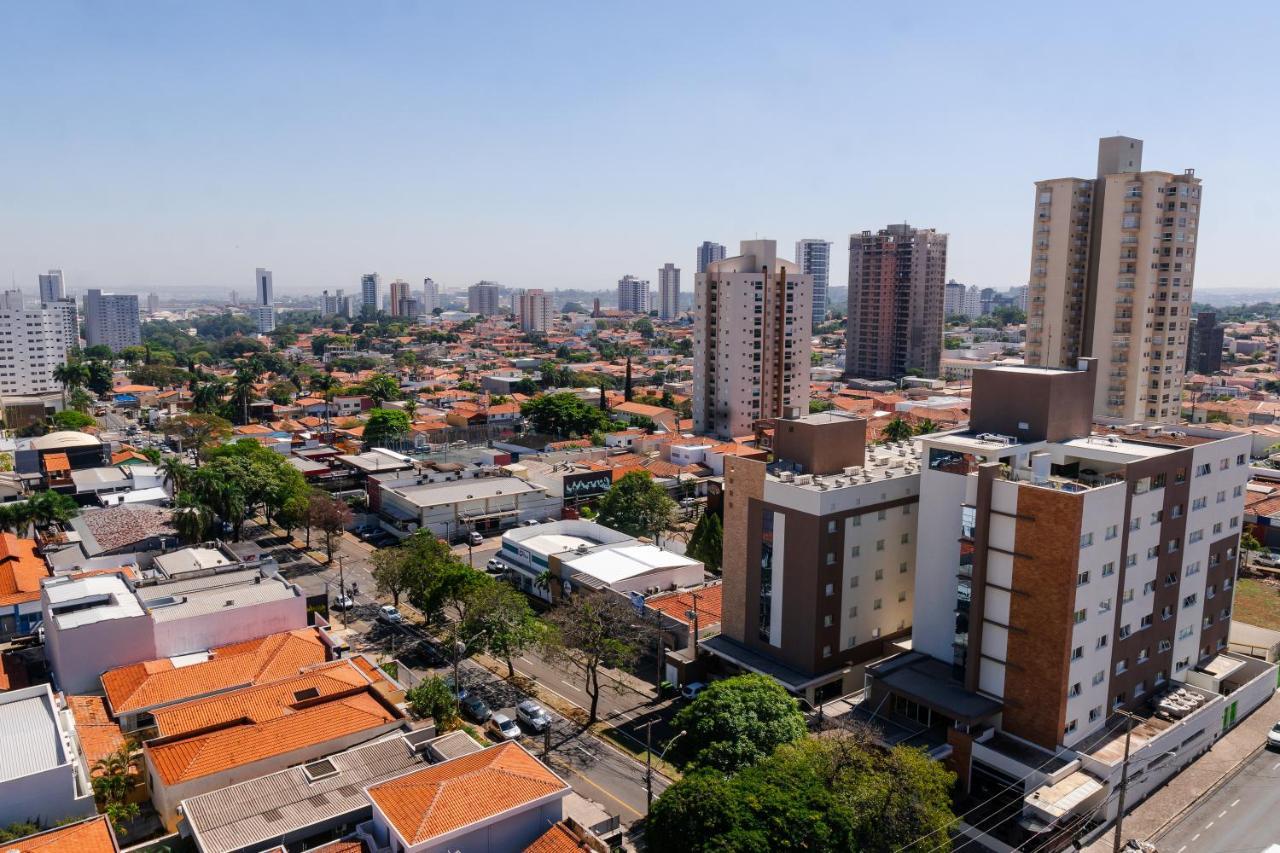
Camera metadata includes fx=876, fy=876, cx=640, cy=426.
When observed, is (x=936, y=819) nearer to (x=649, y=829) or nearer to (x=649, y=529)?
(x=649, y=829)

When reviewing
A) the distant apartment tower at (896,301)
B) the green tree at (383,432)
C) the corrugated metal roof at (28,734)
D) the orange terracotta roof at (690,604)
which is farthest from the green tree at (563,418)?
the distant apartment tower at (896,301)

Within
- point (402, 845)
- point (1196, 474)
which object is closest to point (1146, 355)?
point (1196, 474)

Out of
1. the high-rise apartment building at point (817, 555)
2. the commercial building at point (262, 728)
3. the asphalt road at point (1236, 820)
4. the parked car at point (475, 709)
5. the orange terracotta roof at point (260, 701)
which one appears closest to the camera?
the commercial building at point (262, 728)

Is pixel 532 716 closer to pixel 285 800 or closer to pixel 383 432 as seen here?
pixel 285 800

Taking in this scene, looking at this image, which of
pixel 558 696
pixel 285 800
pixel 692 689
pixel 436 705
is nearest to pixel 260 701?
pixel 436 705

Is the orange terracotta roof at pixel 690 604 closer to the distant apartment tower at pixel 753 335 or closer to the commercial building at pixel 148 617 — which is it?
the commercial building at pixel 148 617
